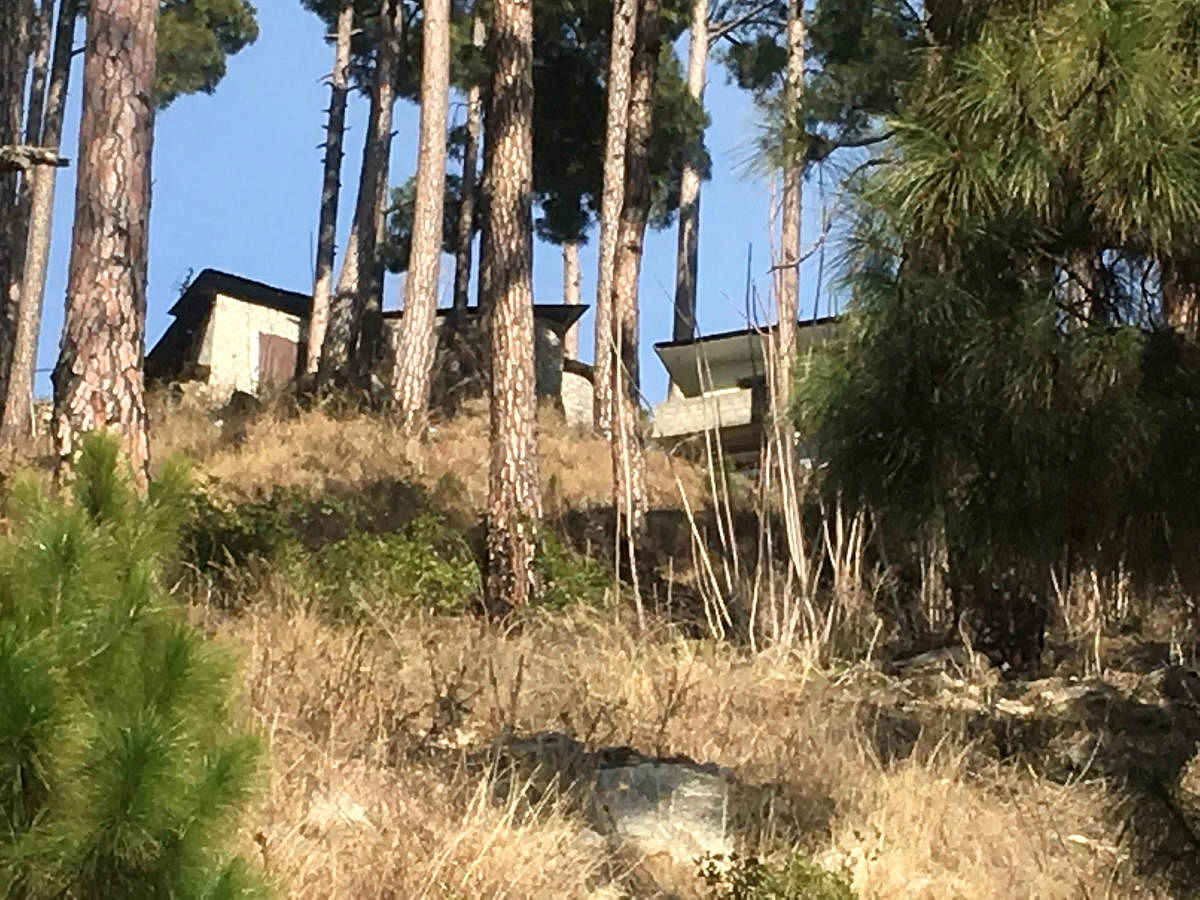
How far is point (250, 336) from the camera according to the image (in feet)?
82.2

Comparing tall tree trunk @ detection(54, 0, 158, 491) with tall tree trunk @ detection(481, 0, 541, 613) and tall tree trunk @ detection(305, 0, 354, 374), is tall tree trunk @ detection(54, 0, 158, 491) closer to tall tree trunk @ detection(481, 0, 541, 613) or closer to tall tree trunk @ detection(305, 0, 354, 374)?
tall tree trunk @ detection(481, 0, 541, 613)

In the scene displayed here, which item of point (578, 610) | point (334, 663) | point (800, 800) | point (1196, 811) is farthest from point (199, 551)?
point (1196, 811)

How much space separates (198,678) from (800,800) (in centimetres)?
301

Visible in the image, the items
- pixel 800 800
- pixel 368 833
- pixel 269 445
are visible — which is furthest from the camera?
pixel 269 445

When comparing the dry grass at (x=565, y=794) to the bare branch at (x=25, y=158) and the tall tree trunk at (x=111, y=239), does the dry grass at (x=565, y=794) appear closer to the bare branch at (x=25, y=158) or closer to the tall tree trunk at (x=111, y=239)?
the tall tree trunk at (x=111, y=239)

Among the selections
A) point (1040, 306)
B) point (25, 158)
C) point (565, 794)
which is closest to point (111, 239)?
point (25, 158)

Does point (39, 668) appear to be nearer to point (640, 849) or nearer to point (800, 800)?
point (640, 849)

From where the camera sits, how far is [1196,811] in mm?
2652

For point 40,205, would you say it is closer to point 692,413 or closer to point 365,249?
point 365,249

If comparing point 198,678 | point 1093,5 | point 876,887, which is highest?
point 1093,5

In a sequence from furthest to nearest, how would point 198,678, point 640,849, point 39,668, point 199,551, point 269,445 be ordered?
1. point 269,445
2. point 199,551
3. point 640,849
4. point 198,678
5. point 39,668

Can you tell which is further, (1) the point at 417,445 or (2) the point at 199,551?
(1) the point at 417,445

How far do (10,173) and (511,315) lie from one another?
4166 mm

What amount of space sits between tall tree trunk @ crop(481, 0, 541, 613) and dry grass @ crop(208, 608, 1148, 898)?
2.01 m
